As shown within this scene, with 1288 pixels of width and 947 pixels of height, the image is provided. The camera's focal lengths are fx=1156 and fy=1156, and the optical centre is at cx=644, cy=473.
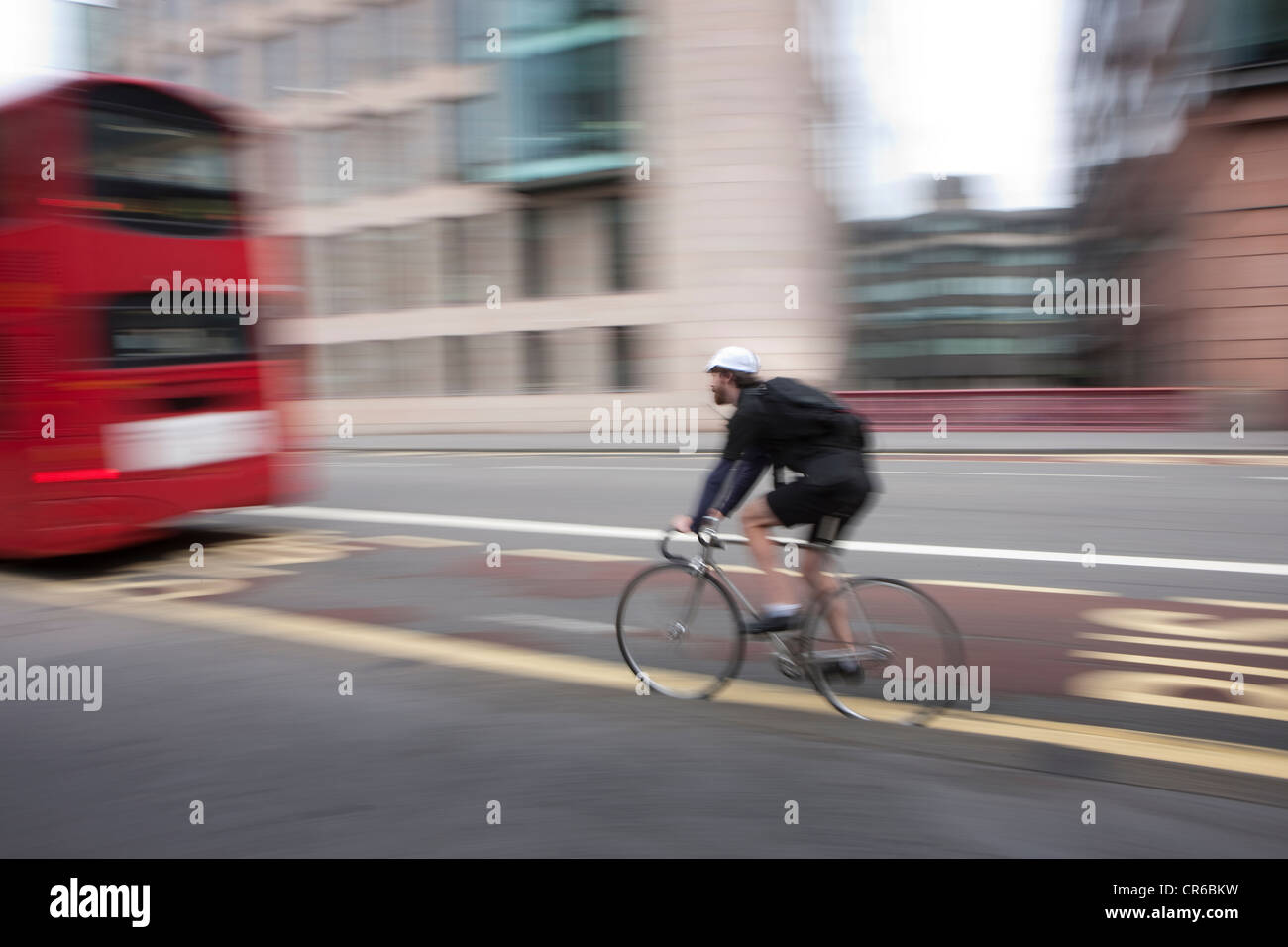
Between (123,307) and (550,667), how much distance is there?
4790mm

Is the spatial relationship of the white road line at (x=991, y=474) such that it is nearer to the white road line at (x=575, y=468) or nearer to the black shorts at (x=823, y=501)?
the white road line at (x=575, y=468)

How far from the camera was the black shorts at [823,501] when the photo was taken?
15.5 ft

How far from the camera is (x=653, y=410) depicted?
30188 millimetres

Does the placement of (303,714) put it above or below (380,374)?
below

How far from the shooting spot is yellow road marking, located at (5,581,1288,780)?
441 cm

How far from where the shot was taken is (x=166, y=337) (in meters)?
8.86

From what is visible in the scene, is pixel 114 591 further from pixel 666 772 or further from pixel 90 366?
pixel 666 772

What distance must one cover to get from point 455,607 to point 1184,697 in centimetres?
417

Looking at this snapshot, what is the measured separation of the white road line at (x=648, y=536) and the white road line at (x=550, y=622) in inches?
29.6

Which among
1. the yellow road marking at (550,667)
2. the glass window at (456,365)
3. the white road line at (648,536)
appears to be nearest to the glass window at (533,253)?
the glass window at (456,365)

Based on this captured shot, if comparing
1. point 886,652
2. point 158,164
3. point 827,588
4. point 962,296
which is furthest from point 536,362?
point 962,296

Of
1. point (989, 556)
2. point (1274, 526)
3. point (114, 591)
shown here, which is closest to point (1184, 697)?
point (989, 556)

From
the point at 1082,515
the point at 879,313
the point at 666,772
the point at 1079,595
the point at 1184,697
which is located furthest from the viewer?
the point at 879,313

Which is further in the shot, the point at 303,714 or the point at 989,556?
the point at 989,556
